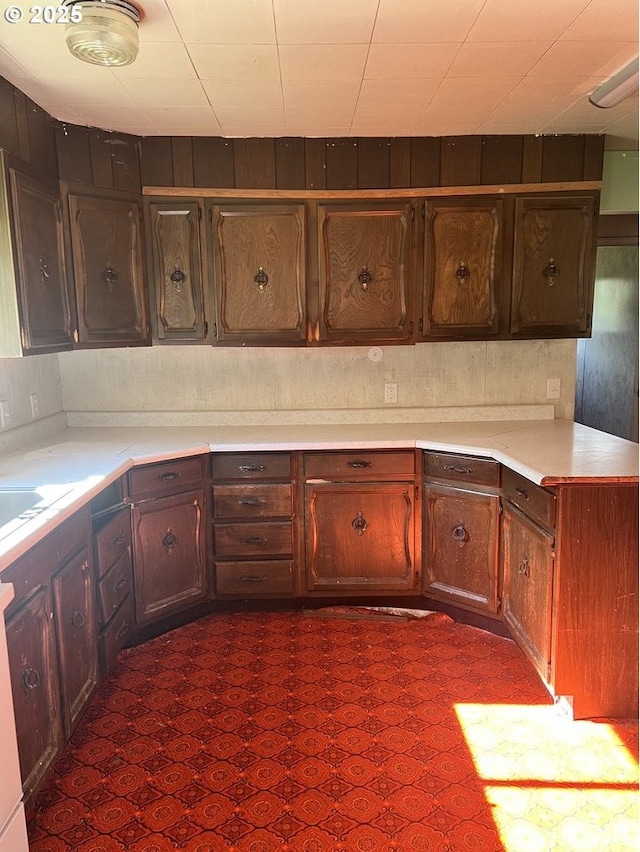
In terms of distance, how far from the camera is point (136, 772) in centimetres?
211

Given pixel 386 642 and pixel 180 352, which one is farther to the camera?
pixel 180 352

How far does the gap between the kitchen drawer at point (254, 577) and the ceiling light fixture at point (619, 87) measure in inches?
94.3

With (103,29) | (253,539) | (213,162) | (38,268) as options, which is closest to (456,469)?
(253,539)

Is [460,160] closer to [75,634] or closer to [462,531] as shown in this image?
[462,531]

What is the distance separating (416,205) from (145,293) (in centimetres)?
141

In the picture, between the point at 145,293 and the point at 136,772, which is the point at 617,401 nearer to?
the point at 145,293

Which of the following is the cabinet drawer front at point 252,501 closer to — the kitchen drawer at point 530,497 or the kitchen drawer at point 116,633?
the kitchen drawer at point 116,633

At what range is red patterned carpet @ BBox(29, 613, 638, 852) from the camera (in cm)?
185

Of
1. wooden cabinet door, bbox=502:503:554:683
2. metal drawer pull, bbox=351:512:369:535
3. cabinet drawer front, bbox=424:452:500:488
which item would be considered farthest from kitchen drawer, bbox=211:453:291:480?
wooden cabinet door, bbox=502:503:554:683

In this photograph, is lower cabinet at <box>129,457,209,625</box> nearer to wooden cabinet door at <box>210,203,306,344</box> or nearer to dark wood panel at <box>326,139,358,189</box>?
wooden cabinet door at <box>210,203,306,344</box>

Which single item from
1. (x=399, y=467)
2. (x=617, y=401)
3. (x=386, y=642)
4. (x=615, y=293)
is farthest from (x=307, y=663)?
(x=615, y=293)

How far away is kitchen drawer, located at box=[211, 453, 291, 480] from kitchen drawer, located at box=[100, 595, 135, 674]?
0.71 metres

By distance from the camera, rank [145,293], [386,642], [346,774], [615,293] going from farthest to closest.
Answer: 1. [615,293]
2. [145,293]
3. [386,642]
4. [346,774]

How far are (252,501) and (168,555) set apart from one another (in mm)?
470
